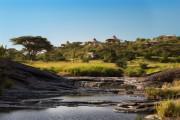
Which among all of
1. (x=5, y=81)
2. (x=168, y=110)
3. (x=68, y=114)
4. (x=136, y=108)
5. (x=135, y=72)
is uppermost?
(x=135, y=72)

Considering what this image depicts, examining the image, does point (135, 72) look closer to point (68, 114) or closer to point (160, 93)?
point (160, 93)

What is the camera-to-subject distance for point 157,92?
39.8 metres

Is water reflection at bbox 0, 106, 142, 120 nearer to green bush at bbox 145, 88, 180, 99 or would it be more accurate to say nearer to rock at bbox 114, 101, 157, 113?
rock at bbox 114, 101, 157, 113

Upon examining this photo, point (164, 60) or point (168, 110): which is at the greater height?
point (164, 60)

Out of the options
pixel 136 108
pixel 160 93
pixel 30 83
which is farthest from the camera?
pixel 30 83

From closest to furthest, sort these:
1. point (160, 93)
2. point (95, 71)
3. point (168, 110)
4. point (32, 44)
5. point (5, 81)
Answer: point (168, 110) < point (160, 93) < point (5, 81) < point (95, 71) < point (32, 44)

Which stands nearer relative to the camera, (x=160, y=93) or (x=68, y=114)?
(x=68, y=114)

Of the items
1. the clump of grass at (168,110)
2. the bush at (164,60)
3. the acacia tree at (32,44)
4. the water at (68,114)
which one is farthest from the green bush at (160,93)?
the acacia tree at (32,44)

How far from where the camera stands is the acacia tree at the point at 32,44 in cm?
10412

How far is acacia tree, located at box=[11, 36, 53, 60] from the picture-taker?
342 feet

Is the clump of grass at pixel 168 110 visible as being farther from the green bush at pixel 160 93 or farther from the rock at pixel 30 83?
the rock at pixel 30 83

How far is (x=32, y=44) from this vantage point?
4099 inches

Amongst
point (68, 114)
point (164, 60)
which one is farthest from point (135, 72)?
point (68, 114)

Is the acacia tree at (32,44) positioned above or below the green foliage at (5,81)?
above
